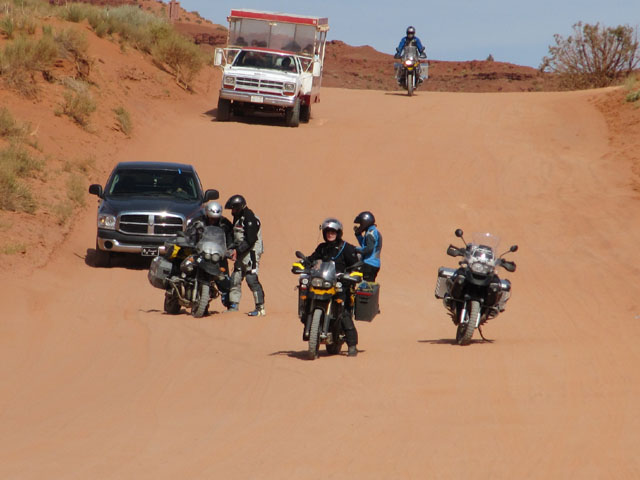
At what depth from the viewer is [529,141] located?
30.1m

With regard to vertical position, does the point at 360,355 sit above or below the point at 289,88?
below

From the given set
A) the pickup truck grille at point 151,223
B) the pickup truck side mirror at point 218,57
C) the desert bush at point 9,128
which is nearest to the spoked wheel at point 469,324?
the pickup truck grille at point 151,223

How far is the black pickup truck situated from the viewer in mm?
16844

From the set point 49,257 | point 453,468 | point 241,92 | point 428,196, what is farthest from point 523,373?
point 241,92

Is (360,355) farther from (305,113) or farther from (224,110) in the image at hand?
(305,113)

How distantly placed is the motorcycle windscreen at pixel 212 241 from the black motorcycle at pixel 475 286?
2889mm

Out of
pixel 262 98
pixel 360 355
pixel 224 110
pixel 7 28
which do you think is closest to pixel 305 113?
pixel 224 110

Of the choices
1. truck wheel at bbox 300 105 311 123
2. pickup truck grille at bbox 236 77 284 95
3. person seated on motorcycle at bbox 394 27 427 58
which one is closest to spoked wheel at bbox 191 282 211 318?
pickup truck grille at bbox 236 77 284 95

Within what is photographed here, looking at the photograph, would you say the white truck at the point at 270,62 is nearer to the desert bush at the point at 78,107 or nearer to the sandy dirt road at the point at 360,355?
the sandy dirt road at the point at 360,355

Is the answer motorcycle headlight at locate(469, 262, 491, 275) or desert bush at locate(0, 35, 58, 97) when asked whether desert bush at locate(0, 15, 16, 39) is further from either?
motorcycle headlight at locate(469, 262, 491, 275)

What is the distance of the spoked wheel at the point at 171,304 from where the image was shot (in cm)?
1296

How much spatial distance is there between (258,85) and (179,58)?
9.02 metres

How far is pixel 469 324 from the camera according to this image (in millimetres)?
11281

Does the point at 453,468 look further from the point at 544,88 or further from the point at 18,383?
the point at 544,88
